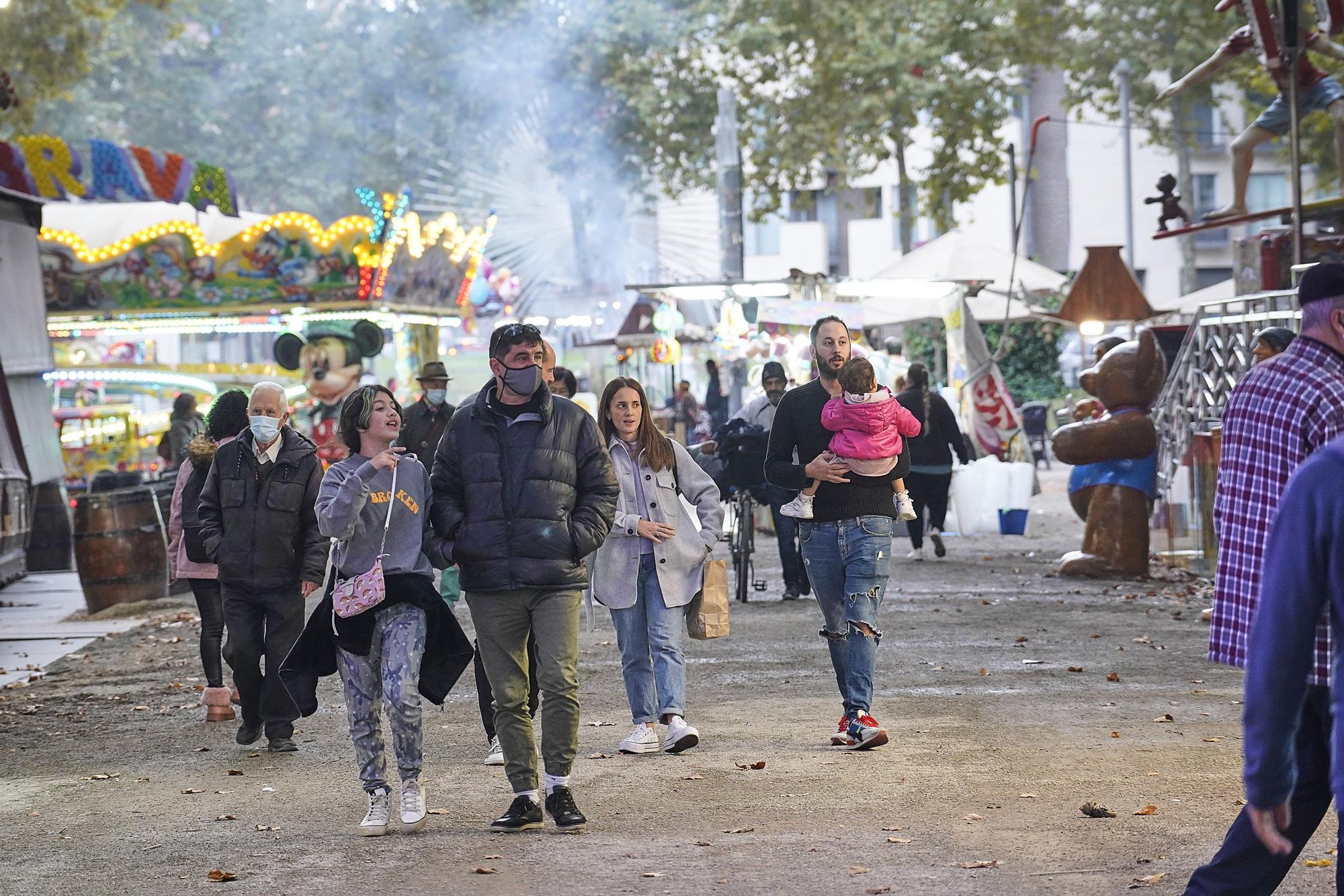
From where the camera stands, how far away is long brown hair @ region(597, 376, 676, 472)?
7.96 m

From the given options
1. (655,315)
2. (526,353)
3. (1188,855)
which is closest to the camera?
(1188,855)

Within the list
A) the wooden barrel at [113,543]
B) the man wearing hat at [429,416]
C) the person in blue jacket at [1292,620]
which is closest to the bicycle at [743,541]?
the man wearing hat at [429,416]

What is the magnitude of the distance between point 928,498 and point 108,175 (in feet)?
29.4

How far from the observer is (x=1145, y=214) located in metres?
51.3

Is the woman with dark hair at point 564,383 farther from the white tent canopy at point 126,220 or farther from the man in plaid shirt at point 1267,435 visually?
the white tent canopy at point 126,220

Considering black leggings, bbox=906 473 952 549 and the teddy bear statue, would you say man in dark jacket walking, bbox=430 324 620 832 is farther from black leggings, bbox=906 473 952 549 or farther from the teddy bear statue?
black leggings, bbox=906 473 952 549

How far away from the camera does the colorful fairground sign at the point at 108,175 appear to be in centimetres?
1677

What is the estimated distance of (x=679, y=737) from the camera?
25.7ft

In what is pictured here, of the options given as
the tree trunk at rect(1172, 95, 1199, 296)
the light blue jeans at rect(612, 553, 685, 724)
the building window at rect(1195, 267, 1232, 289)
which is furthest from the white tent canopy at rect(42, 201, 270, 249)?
the building window at rect(1195, 267, 1232, 289)

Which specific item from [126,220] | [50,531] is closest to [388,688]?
[50,531]

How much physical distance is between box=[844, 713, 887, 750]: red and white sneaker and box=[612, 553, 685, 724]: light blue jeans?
78 cm

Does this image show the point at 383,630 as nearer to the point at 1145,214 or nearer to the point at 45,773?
the point at 45,773

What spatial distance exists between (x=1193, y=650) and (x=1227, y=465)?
6407 mm

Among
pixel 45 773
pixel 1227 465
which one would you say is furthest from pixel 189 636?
pixel 1227 465
